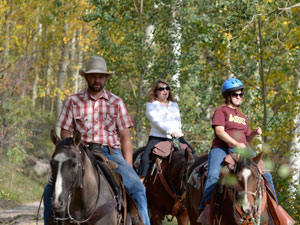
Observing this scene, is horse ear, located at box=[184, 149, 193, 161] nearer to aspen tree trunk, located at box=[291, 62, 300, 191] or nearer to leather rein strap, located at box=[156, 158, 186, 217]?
leather rein strap, located at box=[156, 158, 186, 217]

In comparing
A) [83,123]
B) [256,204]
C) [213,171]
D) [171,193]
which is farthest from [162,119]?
[83,123]

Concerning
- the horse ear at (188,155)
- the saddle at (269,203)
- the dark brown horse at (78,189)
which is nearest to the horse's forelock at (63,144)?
the dark brown horse at (78,189)

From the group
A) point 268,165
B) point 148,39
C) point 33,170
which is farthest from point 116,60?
point 268,165

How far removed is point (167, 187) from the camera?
1103 cm

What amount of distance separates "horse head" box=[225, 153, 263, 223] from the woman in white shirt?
12.9ft

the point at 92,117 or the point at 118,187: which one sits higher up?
the point at 92,117

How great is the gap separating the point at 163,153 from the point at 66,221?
5.13m

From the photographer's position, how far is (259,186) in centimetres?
731

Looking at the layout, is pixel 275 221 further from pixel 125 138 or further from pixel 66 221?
pixel 66 221

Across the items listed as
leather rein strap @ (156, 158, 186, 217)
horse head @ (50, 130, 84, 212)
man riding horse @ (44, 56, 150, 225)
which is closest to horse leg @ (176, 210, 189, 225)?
leather rein strap @ (156, 158, 186, 217)

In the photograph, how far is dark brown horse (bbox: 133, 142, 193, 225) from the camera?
36.0ft

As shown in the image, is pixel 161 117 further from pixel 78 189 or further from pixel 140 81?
pixel 140 81

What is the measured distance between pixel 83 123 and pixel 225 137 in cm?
218

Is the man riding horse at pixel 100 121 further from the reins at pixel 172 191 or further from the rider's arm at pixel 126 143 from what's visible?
the reins at pixel 172 191
